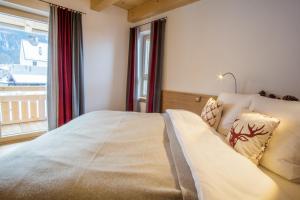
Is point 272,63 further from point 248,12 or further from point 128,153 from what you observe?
point 128,153

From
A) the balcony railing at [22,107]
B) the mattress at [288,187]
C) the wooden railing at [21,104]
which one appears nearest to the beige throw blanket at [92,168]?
the mattress at [288,187]

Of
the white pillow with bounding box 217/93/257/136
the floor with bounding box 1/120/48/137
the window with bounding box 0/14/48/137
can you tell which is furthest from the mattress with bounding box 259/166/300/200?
the floor with bounding box 1/120/48/137

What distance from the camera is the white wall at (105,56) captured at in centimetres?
310

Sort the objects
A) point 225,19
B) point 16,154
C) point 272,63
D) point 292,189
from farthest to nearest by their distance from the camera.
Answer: point 225,19, point 272,63, point 16,154, point 292,189

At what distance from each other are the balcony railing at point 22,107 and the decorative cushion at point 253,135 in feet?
11.3

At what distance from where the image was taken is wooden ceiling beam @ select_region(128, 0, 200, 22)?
8.65ft

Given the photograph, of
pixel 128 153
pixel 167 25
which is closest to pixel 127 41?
pixel 167 25

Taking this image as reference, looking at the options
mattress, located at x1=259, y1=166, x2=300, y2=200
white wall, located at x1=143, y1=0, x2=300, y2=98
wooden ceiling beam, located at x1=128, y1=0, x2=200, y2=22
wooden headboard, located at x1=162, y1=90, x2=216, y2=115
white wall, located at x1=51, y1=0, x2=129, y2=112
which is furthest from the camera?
white wall, located at x1=51, y1=0, x2=129, y2=112

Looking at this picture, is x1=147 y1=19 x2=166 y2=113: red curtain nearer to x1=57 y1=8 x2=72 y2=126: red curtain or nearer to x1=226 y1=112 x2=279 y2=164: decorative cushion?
x1=57 y1=8 x2=72 y2=126: red curtain

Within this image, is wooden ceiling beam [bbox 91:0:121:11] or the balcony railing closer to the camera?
wooden ceiling beam [bbox 91:0:121:11]

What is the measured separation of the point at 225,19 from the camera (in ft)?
7.30

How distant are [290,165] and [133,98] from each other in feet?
9.50

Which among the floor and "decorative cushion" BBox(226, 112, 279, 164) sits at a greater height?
"decorative cushion" BBox(226, 112, 279, 164)

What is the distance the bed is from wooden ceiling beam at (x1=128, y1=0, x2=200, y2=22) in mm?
2147
